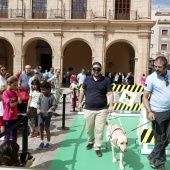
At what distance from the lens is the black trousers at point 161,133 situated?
4.66 m

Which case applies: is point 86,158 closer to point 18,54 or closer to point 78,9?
point 18,54

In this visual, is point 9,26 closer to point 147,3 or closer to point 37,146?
point 147,3

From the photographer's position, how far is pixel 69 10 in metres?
24.2

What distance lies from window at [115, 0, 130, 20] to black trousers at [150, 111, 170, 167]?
20.6 m

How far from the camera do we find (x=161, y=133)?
15.6 ft

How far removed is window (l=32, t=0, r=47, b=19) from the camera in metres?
24.4

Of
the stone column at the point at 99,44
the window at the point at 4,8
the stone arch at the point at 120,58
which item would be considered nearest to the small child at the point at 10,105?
the stone column at the point at 99,44

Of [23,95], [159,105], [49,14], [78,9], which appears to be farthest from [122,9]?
[159,105]

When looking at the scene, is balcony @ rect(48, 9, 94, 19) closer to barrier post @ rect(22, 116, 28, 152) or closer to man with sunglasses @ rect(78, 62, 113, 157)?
man with sunglasses @ rect(78, 62, 113, 157)

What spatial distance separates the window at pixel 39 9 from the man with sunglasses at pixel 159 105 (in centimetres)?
2124

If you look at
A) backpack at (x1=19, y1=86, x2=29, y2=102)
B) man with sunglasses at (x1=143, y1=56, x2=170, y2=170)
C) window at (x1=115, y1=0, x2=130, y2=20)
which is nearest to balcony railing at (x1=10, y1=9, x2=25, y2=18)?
window at (x1=115, y1=0, x2=130, y2=20)

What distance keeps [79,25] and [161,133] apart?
2007 centimetres

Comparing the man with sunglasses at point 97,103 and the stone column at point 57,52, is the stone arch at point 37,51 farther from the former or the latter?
the man with sunglasses at point 97,103

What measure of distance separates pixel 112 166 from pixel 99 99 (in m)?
1.42
